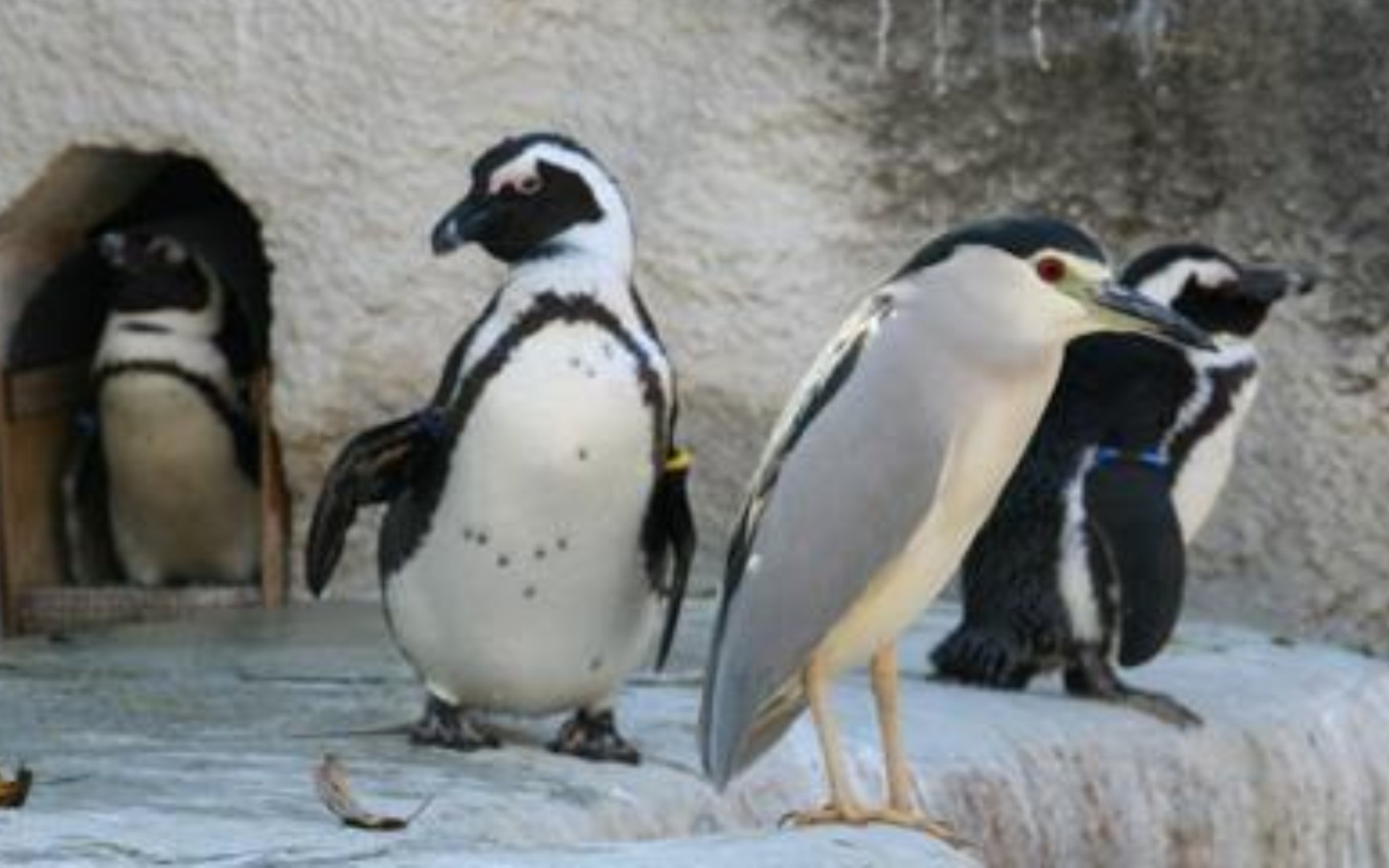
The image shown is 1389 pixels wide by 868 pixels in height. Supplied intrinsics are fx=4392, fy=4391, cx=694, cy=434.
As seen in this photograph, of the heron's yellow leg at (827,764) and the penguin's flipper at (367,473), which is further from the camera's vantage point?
the penguin's flipper at (367,473)

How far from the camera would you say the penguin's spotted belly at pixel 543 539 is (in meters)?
4.86

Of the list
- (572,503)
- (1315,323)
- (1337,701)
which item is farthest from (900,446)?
(1315,323)

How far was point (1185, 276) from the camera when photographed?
6.24 metres

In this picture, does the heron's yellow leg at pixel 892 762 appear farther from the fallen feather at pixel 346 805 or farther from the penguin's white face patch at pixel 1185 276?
the penguin's white face patch at pixel 1185 276

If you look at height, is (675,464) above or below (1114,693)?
above

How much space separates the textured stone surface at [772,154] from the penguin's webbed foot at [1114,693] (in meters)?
0.87

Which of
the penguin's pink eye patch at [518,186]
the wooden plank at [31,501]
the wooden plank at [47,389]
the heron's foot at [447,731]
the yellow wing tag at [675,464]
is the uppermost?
the penguin's pink eye patch at [518,186]

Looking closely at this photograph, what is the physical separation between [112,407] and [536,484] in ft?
8.75

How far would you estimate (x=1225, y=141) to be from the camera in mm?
6762

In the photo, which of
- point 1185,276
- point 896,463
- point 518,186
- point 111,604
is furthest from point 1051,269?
point 111,604

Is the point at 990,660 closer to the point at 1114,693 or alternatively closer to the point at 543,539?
the point at 1114,693

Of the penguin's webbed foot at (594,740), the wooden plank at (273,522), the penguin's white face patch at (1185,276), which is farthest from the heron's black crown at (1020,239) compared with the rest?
the wooden plank at (273,522)

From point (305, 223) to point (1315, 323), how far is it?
1603mm

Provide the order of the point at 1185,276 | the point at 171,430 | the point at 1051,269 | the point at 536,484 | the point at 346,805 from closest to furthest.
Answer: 1. the point at 346,805
2. the point at 1051,269
3. the point at 536,484
4. the point at 1185,276
5. the point at 171,430
